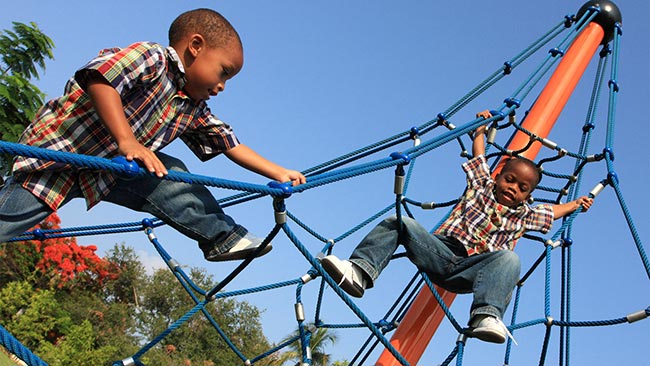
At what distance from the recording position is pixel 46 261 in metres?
19.1

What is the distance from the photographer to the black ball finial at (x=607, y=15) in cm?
409

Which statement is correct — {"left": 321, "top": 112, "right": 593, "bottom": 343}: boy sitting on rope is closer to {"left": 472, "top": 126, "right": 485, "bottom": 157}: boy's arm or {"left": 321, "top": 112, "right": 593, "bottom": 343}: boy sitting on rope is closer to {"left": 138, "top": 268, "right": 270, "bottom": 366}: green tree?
{"left": 472, "top": 126, "right": 485, "bottom": 157}: boy's arm

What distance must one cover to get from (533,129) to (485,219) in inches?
43.1

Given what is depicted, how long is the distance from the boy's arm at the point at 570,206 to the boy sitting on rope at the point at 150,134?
1.40 metres

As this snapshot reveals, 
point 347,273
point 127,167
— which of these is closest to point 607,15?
point 347,273

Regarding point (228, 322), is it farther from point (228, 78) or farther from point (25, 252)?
point (228, 78)

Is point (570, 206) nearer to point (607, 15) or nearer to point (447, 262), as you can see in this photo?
point (447, 262)

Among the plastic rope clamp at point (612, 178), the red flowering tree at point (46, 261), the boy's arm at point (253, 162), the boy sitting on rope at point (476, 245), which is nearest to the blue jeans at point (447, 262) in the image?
the boy sitting on rope at point (476, 245)

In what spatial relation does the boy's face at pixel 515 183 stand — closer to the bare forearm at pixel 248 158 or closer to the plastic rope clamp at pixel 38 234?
the bare forearm at pixel 248 158

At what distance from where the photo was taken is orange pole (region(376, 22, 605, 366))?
2930 mm

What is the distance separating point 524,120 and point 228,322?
19.8 metres

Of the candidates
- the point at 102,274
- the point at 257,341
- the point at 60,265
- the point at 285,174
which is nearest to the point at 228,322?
the point at 257,341

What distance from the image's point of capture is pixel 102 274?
21.5 metres

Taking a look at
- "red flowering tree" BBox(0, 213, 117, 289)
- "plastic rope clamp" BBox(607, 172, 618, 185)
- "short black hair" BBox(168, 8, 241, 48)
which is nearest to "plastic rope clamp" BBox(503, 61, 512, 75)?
"plastic rope clamp" BBox(607, 172, 618, 185)
